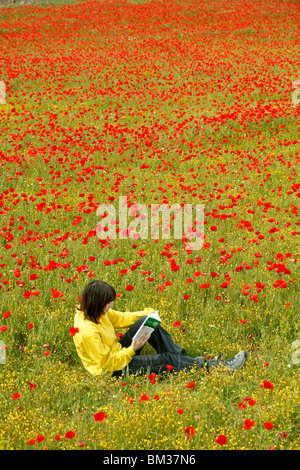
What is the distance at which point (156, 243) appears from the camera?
5914 mm

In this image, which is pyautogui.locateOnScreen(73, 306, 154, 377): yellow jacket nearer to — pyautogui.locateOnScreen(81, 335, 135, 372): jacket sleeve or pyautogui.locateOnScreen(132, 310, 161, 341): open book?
pyautogui.locateOnScreen(81, 335, 135, 372): jacket sleeve

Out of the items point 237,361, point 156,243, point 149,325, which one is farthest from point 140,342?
point 156,243

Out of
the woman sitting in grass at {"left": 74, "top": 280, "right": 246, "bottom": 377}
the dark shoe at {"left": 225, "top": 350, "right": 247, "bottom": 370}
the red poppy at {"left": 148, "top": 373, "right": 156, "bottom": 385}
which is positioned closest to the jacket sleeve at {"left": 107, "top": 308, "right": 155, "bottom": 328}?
the woman sitting in grass at {"left": 74, "top": 280, "right": 246, "bottom": 377}

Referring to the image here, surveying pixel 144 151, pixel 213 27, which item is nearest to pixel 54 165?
pixel 144 151

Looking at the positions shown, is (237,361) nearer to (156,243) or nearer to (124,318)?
(124,318)

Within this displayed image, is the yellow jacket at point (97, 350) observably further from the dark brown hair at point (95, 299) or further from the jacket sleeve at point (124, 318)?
the jacket sleeve at point (124, 318)

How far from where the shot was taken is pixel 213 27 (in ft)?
74.6

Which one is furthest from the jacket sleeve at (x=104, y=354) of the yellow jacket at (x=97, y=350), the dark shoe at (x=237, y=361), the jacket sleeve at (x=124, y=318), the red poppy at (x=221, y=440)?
the red poppy at (x=221, y=440)

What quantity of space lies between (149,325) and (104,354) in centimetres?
47

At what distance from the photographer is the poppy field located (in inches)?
127

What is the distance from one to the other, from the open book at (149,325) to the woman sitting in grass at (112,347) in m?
0.08

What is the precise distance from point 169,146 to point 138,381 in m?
7.07

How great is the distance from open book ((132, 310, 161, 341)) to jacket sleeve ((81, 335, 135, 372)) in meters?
0.17

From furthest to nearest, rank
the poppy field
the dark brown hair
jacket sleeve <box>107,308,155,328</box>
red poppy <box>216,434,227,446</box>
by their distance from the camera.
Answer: jacket sleeve <box>107,308,155,328</box> < the dark brown hair < the poppy field < red poppy <box>216,434,227,446</box>
